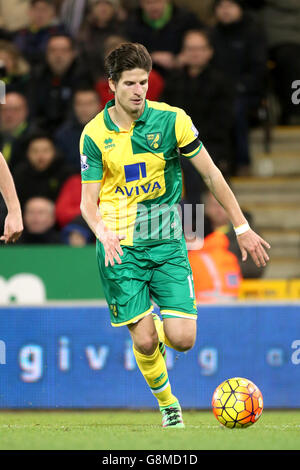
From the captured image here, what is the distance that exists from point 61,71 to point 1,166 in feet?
19.4

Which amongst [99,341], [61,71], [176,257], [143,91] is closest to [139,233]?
[176,257]

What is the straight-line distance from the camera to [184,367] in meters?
9.40

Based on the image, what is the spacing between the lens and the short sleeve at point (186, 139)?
6.86 meters

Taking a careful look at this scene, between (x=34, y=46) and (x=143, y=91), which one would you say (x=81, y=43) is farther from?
(x=143, y=91)

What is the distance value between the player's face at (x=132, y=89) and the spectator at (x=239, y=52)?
540 cm

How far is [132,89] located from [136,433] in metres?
2.15

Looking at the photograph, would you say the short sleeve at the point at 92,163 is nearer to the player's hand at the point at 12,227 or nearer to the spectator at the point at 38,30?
the player's hand at the point at 12,227

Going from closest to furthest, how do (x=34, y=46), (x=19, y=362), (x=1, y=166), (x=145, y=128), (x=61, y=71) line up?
(x=1, y=166) < (x=145, y=128) < (x=19, y=362) < (x=61, y=71) < (x=34, y=46)

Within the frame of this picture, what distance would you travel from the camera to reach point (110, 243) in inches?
254

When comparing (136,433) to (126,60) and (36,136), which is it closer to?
(126,60)

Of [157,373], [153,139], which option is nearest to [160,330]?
[157,373]

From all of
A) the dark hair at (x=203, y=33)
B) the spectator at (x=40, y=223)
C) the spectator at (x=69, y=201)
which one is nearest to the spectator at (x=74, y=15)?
the dark hair at (x=203, y=33)

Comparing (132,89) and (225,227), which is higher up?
(132,89)

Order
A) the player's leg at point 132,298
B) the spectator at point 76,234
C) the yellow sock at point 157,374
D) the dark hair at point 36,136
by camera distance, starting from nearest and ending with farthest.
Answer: the player's leg at point 132,298
the yellow sock at point 157,374
the spectator at point 76,234
the dark hair at point 36,136
